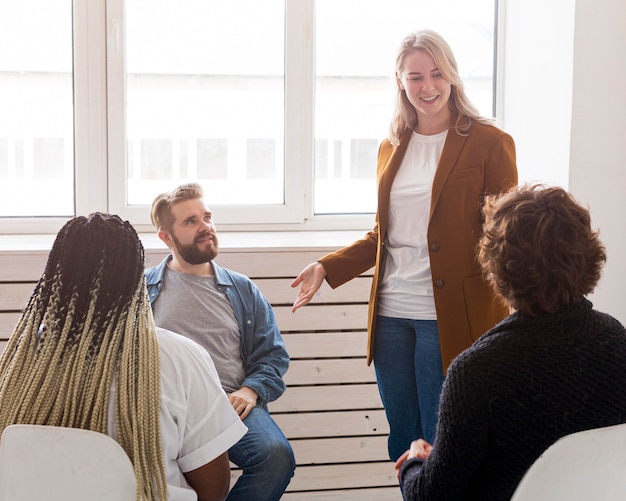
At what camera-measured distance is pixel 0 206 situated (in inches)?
128

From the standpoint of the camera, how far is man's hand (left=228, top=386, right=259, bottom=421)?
2.24m

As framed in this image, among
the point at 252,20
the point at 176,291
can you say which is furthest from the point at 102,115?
the point at 176,291

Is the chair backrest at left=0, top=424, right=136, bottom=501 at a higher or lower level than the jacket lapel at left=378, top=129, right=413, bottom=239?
lower

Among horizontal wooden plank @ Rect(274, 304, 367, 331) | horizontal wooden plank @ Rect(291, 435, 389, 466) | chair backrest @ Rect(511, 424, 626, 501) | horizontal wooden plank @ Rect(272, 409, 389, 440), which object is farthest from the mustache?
chair backrest @ Rect(511, 424, 626, 501)

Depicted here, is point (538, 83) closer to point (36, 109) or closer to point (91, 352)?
point (36, 109)

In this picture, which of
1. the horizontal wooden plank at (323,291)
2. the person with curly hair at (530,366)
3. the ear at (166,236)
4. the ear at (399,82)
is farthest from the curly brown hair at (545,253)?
the horizontal wooden plank at (323,291)

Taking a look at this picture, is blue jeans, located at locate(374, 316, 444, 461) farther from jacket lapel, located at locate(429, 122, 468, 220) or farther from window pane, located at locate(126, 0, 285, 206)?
window pane, located at locate(126, 0, 285, 206)

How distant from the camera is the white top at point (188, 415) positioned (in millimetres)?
1471

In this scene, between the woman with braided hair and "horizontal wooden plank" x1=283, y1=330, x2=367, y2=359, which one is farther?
"horizontal wooden plank" x1=283, y1=330, x2=367, y2=359

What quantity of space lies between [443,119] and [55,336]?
3.93 ft

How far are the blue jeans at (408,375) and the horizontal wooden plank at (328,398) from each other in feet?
2.43

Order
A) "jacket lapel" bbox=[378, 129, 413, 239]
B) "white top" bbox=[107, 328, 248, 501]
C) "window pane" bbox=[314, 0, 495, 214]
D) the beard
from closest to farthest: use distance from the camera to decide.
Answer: "white top" bbox=[107, 328, 248, 501]
"jacket lapel" bbox=[378, 129, 413, 239]
the beard
"window pane" bbox=[314, 0, 495, 214]

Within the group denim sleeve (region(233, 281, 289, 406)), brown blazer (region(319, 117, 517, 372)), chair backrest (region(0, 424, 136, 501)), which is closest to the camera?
chair backrest (region(0, 424, 136, 501))

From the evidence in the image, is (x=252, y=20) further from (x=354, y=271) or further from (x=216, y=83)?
(x=354, y=271)
